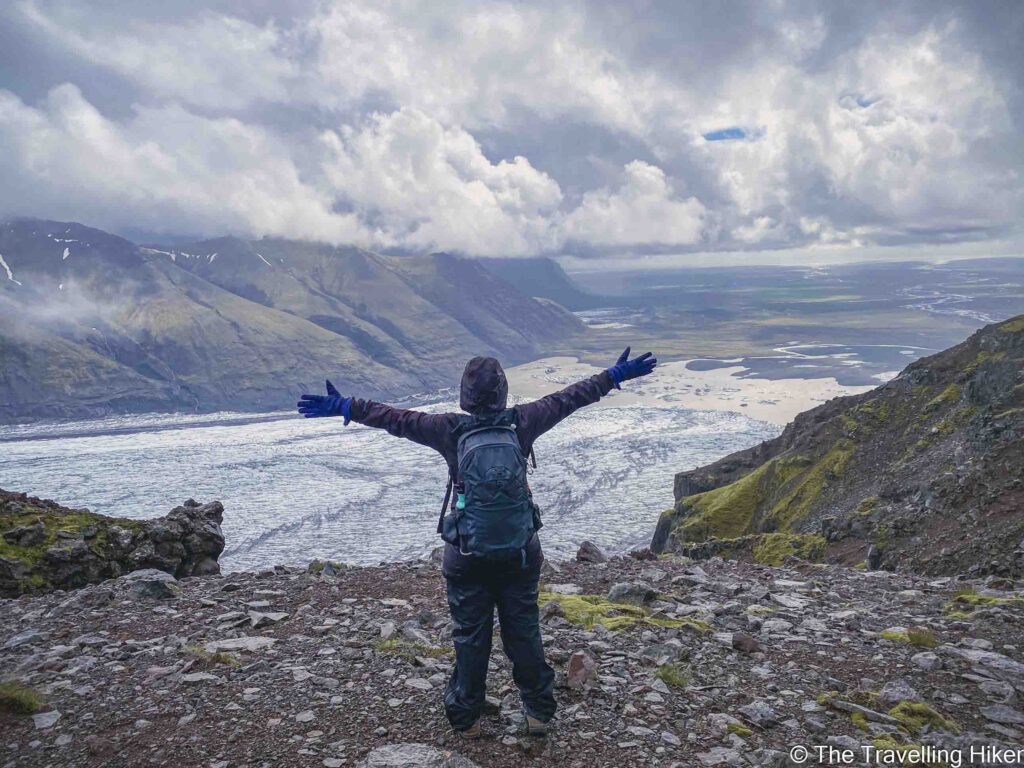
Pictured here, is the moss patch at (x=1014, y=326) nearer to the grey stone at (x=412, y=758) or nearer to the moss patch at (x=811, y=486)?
the moss patch at (x=811, y=486)

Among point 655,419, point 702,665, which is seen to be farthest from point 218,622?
point 655,419

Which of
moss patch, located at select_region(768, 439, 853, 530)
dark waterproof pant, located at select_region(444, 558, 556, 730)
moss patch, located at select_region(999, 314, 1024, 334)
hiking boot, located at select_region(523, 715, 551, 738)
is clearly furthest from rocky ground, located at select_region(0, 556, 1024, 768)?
moss patch, located at select_region(999, 314, 1024, 334)

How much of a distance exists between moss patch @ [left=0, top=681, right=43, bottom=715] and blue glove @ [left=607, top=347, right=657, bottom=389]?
6877mm

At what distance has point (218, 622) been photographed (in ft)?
32.7

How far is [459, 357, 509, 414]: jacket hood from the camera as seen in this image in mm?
6281

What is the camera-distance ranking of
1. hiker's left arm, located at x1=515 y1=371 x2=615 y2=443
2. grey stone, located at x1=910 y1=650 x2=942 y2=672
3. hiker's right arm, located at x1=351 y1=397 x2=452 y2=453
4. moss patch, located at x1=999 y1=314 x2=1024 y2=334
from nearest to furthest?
hiker's right arm, located at x1=351 y1=397 x2=452 y2=453
hiker's left arm, located at x1=515 y1=371 x2=615 y2=443
grey stone, located at x1=910 y1=650 x2=942 y2=672
moss patch, located at x1=999 y1=314 x2=1024 y2=334

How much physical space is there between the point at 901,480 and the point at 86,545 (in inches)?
1195

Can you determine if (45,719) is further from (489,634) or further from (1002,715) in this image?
(1002,715)

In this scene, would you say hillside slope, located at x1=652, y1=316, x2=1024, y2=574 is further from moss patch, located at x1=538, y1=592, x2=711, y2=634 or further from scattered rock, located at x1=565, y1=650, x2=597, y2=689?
scattered rock, located at x1=565, y1=650, x2=597, y2=689

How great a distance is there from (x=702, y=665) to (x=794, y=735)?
1692 mm

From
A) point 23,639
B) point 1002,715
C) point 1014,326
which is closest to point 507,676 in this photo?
point 1002,715

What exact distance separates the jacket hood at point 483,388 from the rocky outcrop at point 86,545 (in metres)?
12.9

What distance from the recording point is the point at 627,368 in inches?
292

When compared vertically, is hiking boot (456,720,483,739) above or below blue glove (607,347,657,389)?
below
